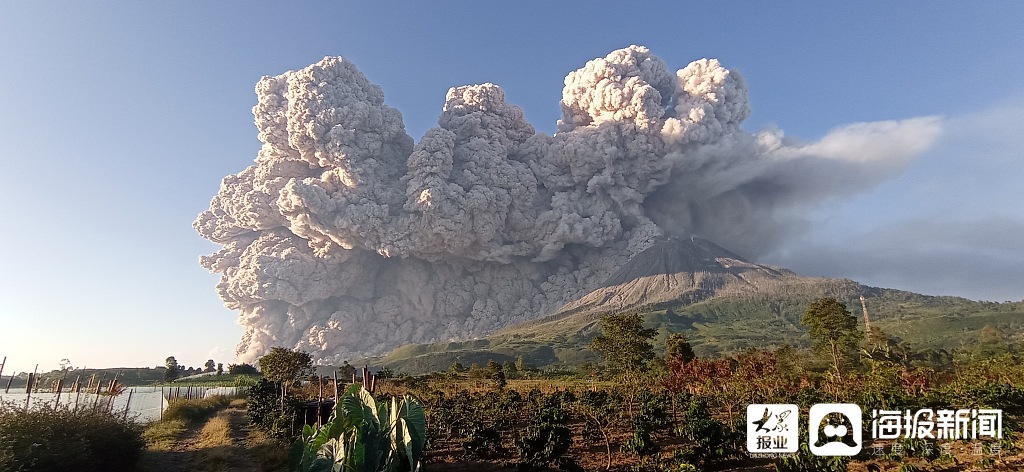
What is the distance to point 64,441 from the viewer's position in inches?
546

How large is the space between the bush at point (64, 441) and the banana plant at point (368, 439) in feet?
26.2

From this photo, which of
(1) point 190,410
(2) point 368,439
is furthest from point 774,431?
(1) point 190,410

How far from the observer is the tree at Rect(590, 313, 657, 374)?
1715 inches

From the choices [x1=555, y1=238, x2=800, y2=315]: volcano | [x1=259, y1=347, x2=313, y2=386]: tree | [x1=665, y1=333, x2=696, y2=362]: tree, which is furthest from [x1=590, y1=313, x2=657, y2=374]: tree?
[x1=555, y1=238, x2=800, y2=315]: volcano

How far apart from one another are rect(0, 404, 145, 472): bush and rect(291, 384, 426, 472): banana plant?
7.97 meters

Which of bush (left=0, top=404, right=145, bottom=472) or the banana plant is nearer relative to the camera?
the banana plant

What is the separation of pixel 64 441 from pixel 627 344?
37.5 metres

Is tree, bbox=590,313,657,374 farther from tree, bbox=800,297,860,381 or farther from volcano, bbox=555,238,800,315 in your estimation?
volcano, bbox=555,238,800,315

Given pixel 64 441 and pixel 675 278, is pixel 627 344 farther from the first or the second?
pixel 675 278

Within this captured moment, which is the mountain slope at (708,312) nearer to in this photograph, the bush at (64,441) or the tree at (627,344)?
the tree at (627,344)
